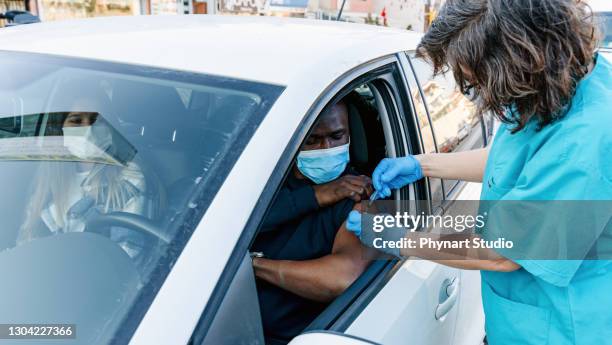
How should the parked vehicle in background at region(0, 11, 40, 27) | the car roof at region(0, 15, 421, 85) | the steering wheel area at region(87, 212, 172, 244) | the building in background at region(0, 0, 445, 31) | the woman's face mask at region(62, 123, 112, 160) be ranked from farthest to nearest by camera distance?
the building in background at region(0, 0, 445, 31), the parked vehicle in background at region(0, 11, 40, 27), the woman's face mask at region(62, 123, 112, 160), the car roof at region(0, 15, 421, 85), the steering wheel area at region(87, 212, 172, 244)

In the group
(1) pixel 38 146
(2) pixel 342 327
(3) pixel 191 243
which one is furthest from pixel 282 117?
(1) pixel 38 146

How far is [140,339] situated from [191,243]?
19 cm

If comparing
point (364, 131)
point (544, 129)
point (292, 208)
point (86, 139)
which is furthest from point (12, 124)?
point (544, 129)

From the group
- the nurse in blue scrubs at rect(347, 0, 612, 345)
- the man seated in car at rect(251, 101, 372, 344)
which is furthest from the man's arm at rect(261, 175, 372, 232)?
the nurse in blue scrubs at rect(347, 0, 612, 345)

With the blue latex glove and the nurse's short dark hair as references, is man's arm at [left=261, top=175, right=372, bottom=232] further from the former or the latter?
the nurse's short dark hair

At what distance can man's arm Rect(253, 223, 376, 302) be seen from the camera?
160cm

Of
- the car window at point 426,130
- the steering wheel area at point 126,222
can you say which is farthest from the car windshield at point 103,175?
the car window at point 426,130

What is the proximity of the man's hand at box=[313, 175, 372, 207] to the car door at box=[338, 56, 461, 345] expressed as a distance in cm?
13

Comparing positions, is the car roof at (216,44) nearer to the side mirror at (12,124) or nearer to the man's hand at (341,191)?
the side mirror at (12,124)

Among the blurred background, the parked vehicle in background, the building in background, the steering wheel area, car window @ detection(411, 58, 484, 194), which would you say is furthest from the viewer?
the building in background

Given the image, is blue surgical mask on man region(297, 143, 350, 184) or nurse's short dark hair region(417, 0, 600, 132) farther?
blue surgical mask on man region(297, 143, 350, 184)

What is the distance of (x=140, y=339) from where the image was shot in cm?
89

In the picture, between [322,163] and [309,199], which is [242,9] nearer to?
[322,163]

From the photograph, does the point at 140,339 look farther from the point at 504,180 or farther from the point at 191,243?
the point at 504,180
